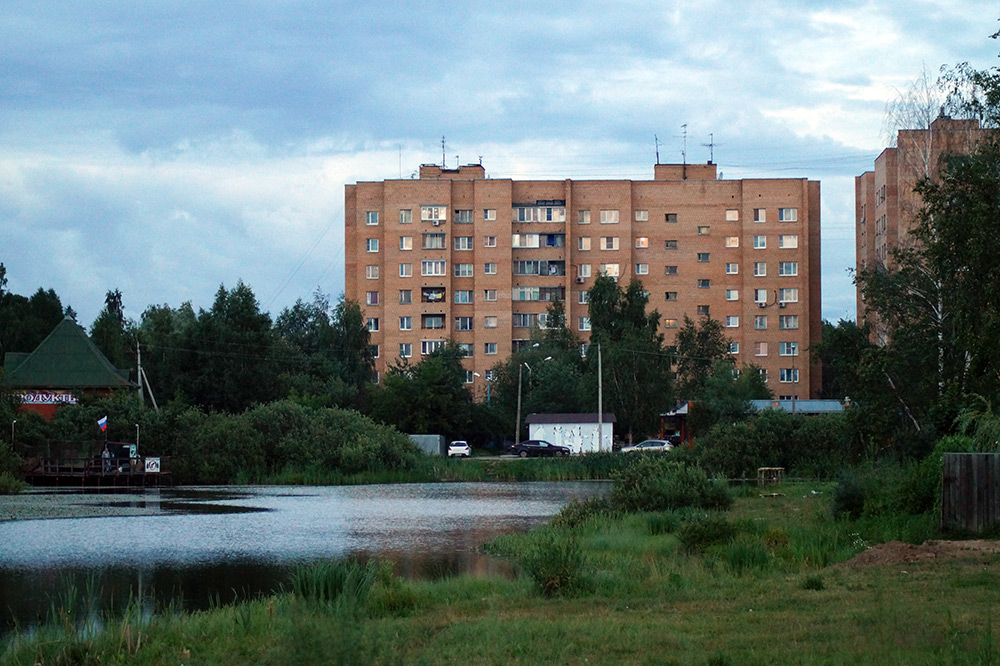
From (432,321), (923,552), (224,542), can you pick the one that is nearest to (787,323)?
(432,321)

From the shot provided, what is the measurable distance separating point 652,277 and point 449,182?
23.2 m

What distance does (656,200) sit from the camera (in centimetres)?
12156

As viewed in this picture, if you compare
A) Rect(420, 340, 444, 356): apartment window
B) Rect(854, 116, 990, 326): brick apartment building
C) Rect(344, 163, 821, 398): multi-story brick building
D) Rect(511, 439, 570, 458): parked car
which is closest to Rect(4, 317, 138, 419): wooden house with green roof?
Rect(511, 439, 570, 458): parked car

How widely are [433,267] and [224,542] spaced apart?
9051cm

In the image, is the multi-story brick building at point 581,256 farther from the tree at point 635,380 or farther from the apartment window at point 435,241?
the tree at point 635,380

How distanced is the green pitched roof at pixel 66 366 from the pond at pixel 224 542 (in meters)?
27.5

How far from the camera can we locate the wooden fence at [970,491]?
2153 centimetres

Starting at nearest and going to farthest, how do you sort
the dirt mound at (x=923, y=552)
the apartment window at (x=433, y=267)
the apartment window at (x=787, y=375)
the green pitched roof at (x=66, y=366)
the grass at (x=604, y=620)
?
the grass at (x=604, y=620)
the dirt mound at (x=923, y=552)
the green pitched roof at (x=66, y=366)
the apartment window at (x=787, y=375)
the apartment window at (x=433, y=267)

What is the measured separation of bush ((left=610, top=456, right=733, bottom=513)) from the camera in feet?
113

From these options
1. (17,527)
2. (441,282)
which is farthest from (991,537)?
(441,282)

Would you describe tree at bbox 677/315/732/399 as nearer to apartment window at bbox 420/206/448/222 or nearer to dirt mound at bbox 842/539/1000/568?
apartment window at bbox 420/206/448/222

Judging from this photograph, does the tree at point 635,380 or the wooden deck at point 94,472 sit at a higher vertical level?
the tree at point 635,380

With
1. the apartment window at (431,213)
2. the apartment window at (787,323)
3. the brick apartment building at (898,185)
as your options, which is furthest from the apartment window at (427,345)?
the brick apartment building at (898,185)

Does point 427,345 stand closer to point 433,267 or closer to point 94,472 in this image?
point 433,267
